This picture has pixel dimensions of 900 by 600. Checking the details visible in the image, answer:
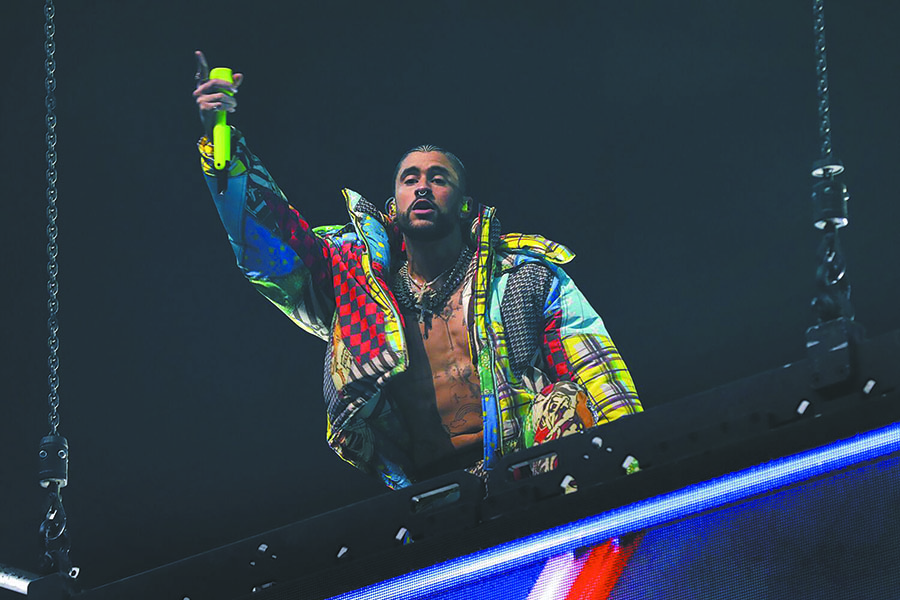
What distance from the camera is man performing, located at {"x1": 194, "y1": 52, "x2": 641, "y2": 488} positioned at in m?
3.16

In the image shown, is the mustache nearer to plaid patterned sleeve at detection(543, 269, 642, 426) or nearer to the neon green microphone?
plaid patterned sleeve at detection(543, 269, 642, 426)

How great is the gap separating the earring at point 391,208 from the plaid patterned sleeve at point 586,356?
1.70 feet

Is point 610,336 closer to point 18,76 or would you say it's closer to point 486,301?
point 486,301

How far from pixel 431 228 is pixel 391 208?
0.17 metres

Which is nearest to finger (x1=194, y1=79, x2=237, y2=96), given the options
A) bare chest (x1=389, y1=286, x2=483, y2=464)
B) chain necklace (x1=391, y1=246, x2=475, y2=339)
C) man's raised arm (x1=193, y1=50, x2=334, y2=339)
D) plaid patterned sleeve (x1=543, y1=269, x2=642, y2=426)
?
man's raised arm (x1=193, y1=50, x2=334, y2=339)

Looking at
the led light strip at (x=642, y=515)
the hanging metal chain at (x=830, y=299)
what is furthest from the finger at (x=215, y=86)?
the led light strip at (x=642, y=515)

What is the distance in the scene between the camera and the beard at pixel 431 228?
11.2 ft

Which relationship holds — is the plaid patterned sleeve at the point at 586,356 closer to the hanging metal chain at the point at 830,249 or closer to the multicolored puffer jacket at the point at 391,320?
the multicolored puffer jacket at the point at 391,320

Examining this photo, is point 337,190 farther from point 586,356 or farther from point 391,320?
point 586,356

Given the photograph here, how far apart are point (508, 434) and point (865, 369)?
179 centimetres

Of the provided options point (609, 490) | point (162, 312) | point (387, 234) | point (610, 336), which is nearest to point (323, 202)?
point (387, 234)

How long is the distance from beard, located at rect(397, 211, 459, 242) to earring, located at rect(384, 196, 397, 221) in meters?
0.07

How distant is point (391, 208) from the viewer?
3.53 meters

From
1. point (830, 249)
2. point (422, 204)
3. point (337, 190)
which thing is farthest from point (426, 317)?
point (830, 249)
